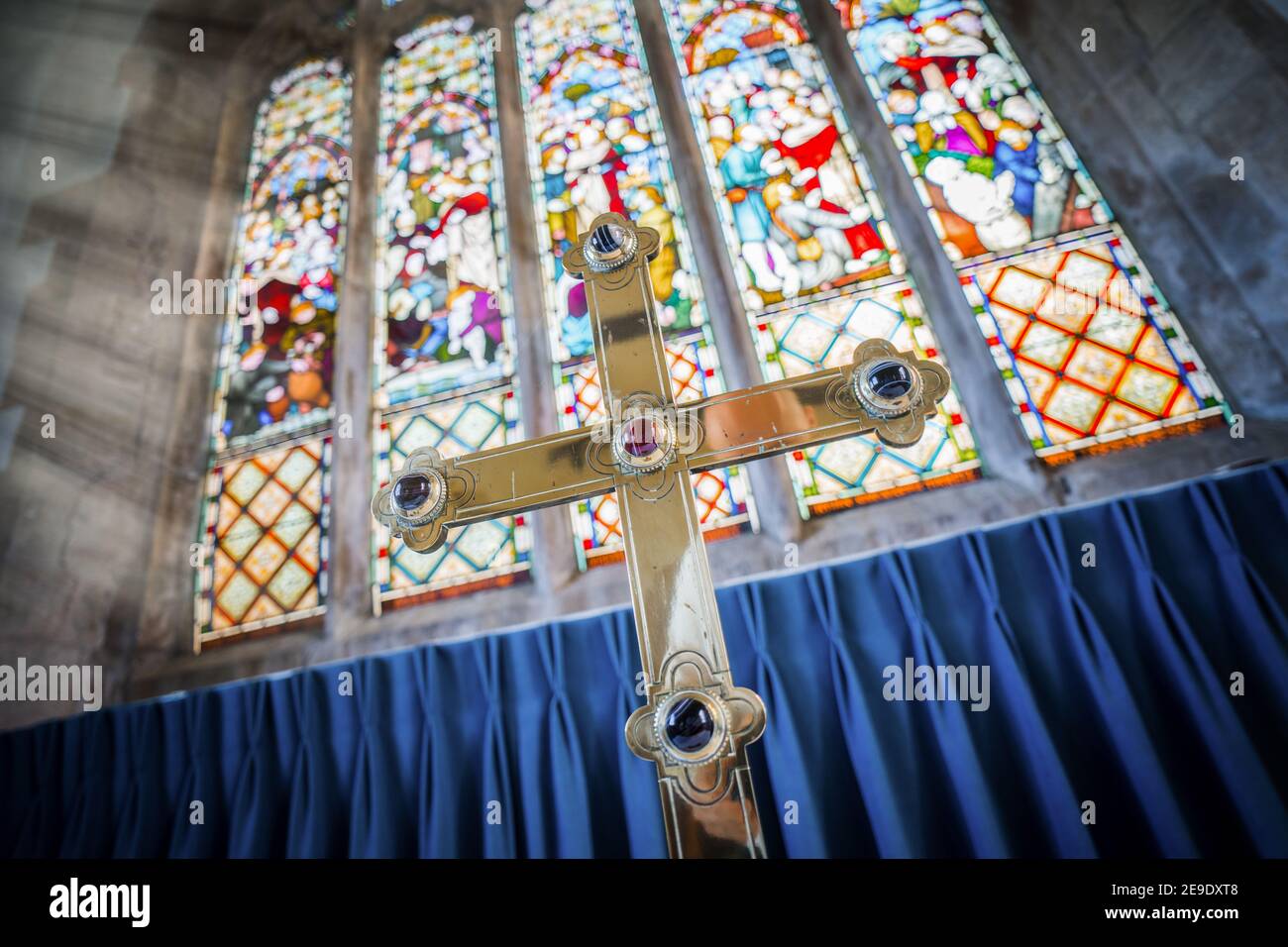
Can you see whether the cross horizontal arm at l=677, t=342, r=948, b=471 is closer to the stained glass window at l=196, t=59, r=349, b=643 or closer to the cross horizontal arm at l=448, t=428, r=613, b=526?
the cross horizontal arm at l=448, t=428, r=613, b=526

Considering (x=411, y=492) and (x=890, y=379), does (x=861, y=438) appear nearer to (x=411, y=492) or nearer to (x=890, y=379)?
(x=890, y=379)

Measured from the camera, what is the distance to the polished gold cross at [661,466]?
3.31ft

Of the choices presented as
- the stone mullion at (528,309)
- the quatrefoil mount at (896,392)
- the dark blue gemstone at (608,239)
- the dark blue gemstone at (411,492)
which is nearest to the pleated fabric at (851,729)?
the stone mullion at (528,309)

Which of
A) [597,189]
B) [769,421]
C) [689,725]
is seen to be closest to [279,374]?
[597,189]

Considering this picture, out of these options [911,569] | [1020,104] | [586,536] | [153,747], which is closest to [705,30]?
[1020,104]

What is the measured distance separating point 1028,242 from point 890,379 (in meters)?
1.76

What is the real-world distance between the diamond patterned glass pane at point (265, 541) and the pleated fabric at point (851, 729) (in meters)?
0.44

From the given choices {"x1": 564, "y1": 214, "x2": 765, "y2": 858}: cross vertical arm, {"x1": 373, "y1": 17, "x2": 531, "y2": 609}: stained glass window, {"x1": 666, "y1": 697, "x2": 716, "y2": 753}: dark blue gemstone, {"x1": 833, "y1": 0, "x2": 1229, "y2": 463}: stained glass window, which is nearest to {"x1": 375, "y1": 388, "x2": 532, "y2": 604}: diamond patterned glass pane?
{"x1": 373, "y1": 17, "x2": 531, "y2": 609}: stained glass window

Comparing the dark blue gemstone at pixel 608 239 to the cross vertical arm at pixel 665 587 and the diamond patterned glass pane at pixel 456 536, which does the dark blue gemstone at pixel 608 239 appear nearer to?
the cross vertical arm at pixel 665 587

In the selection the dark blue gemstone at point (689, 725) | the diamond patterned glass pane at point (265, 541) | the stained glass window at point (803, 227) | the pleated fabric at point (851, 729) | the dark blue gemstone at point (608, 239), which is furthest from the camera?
the diamond patterned glass pane at point (265, 541)

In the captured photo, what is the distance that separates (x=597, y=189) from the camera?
308cm

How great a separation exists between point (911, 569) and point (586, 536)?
105 cm

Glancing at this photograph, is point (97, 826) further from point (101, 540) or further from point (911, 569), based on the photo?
point (911, 569)
